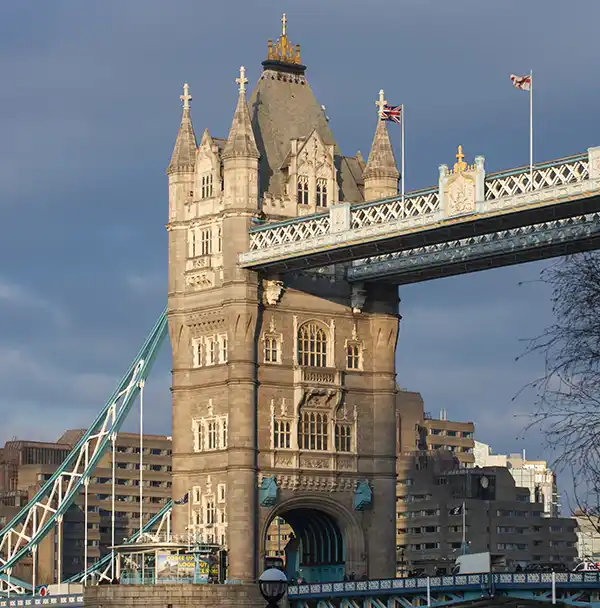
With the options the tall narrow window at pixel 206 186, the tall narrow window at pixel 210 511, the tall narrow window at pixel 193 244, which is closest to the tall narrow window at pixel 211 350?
the tall narrow window at pixel 193 244

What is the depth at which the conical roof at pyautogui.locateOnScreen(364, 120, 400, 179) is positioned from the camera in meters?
108

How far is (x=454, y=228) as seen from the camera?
296ft

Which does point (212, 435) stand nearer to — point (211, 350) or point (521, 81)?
point (211, 350)

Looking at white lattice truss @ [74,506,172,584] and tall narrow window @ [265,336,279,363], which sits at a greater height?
tall narrow window @ [265,336,279,363]

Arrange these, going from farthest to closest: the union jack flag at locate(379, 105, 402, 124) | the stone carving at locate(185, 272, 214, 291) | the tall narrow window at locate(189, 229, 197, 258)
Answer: the tall narrow window at locate(189, 229, 197, 258)
the stone carving at locate(185, 272, 214, 291)
the union jack flag at locate(379, 105, 402, 124)

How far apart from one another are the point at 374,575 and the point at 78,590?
20.8 m

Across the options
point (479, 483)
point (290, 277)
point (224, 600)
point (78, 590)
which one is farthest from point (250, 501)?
point (479, 483)

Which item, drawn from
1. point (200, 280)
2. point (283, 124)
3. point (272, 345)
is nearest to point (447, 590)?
point (272, 345)

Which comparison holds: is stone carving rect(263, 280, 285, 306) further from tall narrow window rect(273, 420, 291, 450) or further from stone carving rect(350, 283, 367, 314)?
tall narrow window rect(273, 420, 291, 450)

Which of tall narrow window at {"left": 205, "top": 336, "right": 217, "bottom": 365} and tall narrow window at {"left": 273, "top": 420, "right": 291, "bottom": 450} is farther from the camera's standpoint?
tall narrow window at {"left": 205, "top": 336, "right": 217, "bottom": 365}

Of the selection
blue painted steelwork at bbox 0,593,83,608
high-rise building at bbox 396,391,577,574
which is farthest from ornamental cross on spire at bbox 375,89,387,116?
high-rise building at bbox 396,391,577,574

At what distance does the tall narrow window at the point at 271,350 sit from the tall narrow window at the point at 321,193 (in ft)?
27.9

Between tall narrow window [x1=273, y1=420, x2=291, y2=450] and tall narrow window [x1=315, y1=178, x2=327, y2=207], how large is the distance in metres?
12.8

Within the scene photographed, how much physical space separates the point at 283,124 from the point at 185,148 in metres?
5.81
